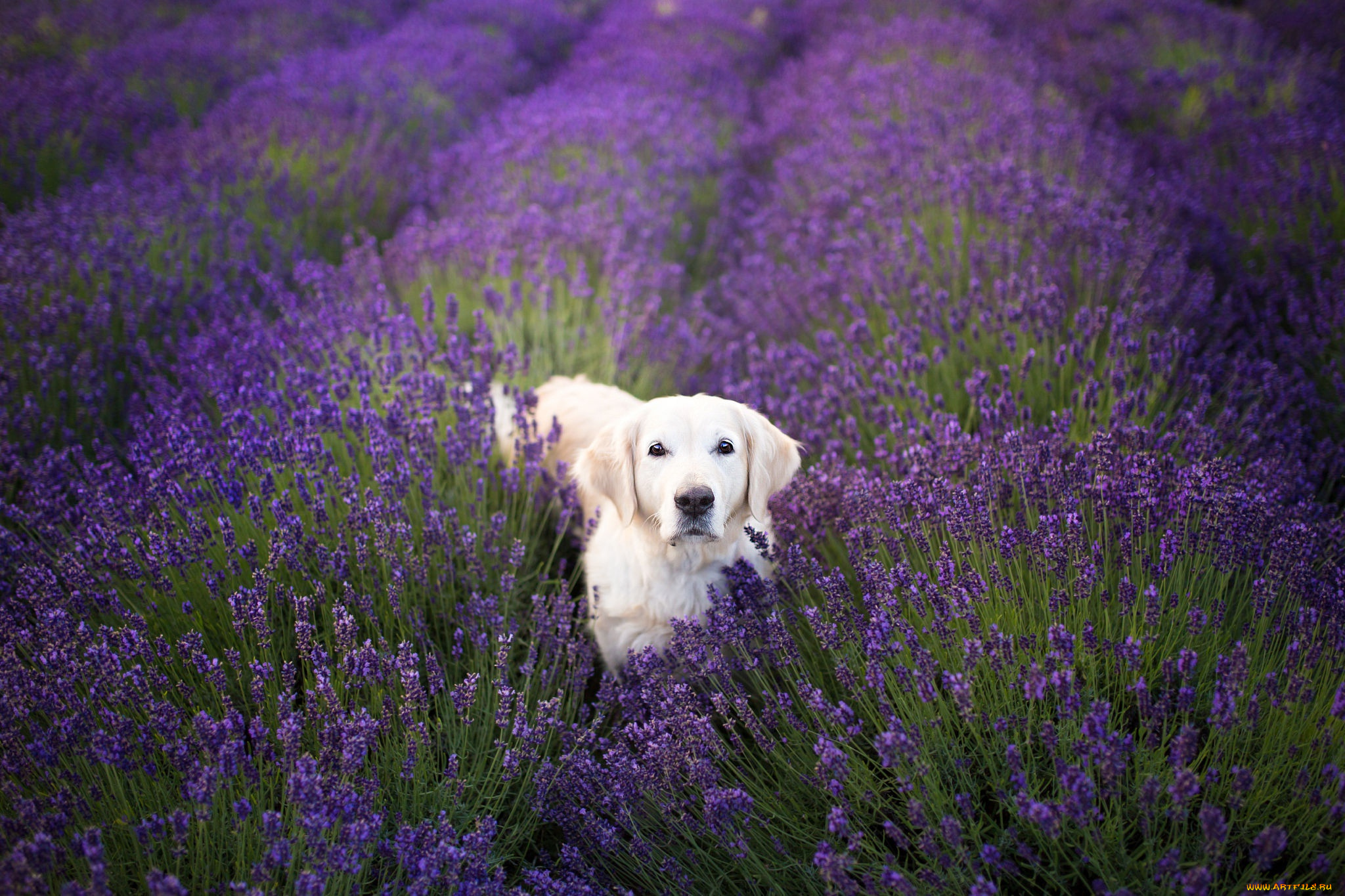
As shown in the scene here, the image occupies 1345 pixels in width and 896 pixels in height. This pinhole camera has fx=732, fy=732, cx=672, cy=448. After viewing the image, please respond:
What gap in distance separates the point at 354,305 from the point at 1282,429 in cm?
342

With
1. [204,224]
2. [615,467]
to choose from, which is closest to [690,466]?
[615,467]

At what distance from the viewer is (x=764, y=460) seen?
198 cm

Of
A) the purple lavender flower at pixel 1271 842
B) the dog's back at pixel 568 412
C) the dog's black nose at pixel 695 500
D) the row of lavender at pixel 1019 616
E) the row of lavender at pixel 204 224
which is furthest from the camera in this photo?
the row of lavender at pixel 204 224

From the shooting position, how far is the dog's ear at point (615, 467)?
1.97 m

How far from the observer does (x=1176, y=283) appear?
293cm

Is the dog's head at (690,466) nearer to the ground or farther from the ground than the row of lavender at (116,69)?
nearer to the ground

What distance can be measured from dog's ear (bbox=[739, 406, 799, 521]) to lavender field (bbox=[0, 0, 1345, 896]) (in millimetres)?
165

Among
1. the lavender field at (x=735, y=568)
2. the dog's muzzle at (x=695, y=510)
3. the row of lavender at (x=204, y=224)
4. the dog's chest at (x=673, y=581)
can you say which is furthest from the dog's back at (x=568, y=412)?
Result: the row of lavender at (x=204, y=224)

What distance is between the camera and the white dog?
1807 mm

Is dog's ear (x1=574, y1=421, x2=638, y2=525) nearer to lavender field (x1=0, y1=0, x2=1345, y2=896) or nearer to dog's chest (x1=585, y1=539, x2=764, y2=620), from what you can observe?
dog's chest (x1=585, y1=539, x2=764, y2=620)

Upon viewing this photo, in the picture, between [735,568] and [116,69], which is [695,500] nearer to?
[735,568]

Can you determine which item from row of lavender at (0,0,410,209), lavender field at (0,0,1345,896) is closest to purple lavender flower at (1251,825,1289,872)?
lavender field at (0,0,1345,896)

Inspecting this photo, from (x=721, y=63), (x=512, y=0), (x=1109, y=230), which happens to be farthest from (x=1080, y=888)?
(x=512, y=0)

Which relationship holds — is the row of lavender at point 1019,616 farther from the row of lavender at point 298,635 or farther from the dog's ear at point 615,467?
the dog's ear at point 615,467
